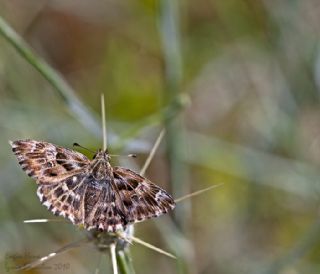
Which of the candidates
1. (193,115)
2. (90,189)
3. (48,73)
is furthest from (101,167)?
(193,115)

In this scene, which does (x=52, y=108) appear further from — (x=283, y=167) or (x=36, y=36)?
(x=283, y=167)

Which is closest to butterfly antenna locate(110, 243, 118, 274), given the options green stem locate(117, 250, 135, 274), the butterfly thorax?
green stem locate(117, 250, 135, 274)

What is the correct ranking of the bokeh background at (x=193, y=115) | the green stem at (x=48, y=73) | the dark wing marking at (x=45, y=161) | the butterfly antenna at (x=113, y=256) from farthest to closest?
1. the bokeh background at (x=193, y=115)
2. the green stem at (x=48, y=73)
3. the dark wing marking at (x=45, y=161)
4. the butterfly antenna at (x=113, y=256)

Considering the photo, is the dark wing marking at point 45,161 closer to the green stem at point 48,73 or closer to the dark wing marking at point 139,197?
the dark wing marking at point 139,197

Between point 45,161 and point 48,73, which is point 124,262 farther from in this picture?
point 48,73

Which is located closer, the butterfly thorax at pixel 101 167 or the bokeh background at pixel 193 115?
the butterfly thorax at pixel 101 167

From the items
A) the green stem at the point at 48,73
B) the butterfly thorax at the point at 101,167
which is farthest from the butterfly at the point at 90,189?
the green stem at the point at 48,73

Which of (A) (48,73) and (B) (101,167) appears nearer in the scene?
(B) (101,167)
